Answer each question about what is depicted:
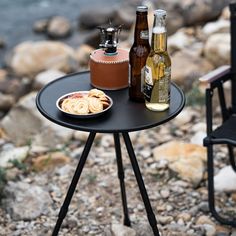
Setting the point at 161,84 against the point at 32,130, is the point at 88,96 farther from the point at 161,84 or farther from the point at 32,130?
the point at 32,130

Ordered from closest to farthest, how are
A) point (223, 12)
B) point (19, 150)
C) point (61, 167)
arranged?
point (61, 167)
point (19, 150)
point (223, 12)

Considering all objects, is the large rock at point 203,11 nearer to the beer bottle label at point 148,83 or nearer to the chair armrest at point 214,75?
the chair armrest at point 214,75

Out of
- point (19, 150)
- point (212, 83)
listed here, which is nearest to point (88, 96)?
point (212, 83)

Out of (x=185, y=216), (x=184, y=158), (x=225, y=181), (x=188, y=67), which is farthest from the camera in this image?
(x=188, y=67)

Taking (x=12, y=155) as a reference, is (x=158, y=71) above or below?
above

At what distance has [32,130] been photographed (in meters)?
4.05

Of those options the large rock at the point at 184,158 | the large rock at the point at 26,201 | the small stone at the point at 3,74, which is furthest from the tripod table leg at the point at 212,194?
the small stone at the point at 3,74

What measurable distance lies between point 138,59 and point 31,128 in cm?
206

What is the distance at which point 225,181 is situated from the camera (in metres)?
2.91

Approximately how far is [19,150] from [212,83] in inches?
52.8

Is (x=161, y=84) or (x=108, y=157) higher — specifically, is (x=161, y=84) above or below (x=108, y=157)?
above

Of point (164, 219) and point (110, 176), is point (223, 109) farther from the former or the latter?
point (110, 176)

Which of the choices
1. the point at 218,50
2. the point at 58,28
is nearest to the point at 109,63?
the point at 218,50

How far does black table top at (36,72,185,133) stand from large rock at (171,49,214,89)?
6.59 ft
